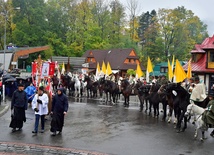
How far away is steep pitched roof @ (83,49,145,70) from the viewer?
194 ft

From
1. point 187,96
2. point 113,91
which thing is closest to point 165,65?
point 113,91

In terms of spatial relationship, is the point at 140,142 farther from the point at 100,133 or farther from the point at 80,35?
the point at 80,35

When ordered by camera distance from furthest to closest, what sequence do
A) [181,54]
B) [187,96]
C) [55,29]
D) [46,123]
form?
[55,29] < [181,54] < [46,123] < [187,96]

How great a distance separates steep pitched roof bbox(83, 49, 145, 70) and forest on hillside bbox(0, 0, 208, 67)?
3442mm

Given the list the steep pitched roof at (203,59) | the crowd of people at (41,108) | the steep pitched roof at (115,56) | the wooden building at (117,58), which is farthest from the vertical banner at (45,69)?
the steep pitched roof at (115,56)

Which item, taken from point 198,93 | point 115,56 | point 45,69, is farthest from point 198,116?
point 115,56

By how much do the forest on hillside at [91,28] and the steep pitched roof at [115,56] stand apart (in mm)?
3442

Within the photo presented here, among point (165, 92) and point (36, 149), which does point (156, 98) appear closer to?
point (165, 92)

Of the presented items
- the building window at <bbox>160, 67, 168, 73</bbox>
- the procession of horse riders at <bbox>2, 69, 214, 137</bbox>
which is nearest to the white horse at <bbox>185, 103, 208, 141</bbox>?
the procession of horse riders at <bbox>2, 69, 214, 137</bbox>

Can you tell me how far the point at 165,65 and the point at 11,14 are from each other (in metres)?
32.0

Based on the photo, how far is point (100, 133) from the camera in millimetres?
13203

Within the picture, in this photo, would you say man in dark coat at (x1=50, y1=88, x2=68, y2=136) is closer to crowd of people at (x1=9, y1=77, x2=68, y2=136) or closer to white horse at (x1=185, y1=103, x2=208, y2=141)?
crowd of people at (x1=9, y1=77, x2=68, y2=136)

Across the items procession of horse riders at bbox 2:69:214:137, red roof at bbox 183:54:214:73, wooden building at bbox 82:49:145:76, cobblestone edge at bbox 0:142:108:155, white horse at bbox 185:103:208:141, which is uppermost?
wooden building at bbox 82:49:145:76

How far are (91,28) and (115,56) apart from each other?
8.56 meters
